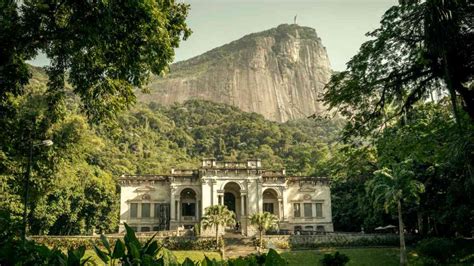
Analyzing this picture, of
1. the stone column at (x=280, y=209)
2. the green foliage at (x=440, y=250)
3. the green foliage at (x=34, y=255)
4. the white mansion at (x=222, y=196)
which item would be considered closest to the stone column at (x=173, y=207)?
the white mansion at (x=222, y=196)

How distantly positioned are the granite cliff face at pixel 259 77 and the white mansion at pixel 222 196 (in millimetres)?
92912

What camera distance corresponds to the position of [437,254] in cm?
2714

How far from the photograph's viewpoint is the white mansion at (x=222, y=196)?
41750mm

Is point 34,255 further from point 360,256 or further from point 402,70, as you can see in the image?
point 360,256

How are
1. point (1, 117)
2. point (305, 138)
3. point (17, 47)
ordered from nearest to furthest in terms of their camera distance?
point (17, 47), point (1, 117), point (305, 138)

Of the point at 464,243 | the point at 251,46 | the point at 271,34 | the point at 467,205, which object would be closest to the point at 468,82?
the point at 467,205

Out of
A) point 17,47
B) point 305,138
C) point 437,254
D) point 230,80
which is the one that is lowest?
point 437,254

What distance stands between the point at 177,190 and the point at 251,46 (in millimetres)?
130605

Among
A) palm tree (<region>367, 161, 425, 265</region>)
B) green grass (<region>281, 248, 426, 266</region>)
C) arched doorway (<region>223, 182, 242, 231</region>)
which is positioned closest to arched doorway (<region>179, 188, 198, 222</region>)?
arched doorway (<region>223, 182, 242, 231</region>)

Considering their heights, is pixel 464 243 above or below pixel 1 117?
below

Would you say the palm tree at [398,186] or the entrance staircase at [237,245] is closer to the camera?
the palm tree at [398,186]

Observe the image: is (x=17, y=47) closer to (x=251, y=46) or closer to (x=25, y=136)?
(x=25, y=136)

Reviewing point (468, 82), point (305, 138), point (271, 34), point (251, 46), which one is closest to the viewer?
point (468, 82)

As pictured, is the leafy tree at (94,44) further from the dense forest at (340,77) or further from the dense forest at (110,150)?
the dense forest at (110,150)
